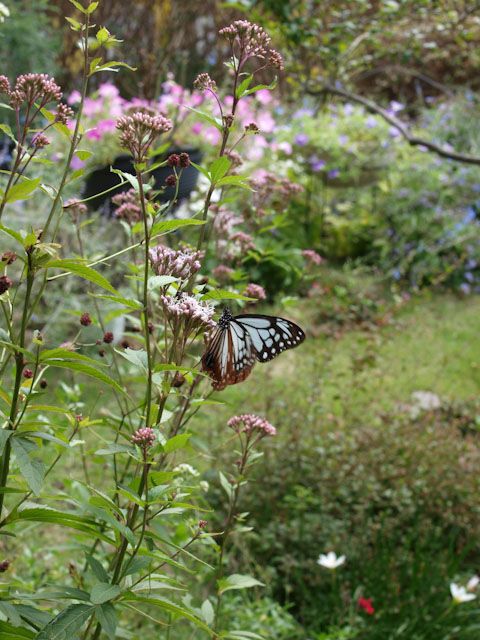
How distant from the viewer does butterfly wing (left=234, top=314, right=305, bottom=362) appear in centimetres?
165

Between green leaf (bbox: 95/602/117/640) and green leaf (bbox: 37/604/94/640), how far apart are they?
15 millimetres

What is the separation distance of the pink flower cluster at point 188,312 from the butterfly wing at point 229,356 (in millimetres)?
A: 199

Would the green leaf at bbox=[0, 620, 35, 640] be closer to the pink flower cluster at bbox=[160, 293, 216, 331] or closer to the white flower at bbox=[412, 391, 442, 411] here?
the pink flower cluster at bbox=[160, 293, 216, 331]

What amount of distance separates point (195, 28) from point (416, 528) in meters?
9.04

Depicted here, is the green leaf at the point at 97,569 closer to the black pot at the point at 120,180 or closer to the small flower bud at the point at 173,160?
the small flower bud at the point at 173,160

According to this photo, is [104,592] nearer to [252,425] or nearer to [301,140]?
[252,425]

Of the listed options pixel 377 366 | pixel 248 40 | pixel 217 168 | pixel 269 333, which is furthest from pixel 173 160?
pixel 377 366

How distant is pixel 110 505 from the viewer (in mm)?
1187

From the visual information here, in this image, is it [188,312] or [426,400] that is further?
[426,400]

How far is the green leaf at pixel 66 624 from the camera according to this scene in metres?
1.11

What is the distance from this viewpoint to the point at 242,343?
1603mm

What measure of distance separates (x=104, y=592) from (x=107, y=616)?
0.11ft

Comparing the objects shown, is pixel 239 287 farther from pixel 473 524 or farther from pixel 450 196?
pixel 450 196

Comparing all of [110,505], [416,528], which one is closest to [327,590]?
[416,528]
